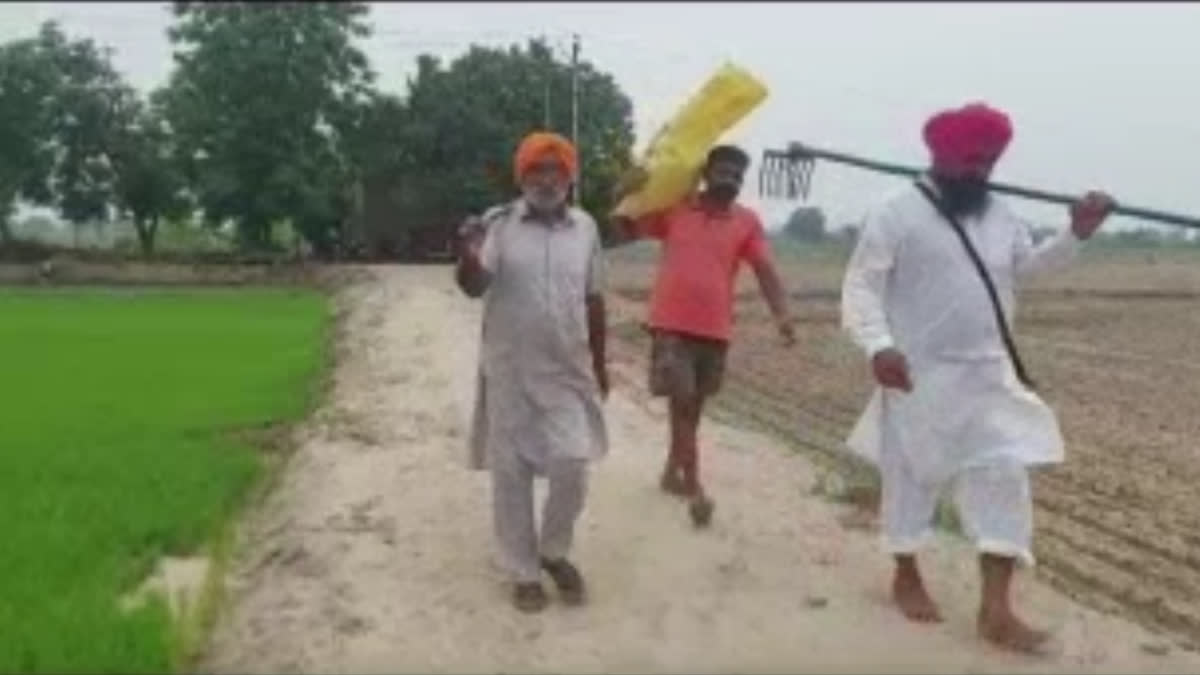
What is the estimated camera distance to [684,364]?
368 inches

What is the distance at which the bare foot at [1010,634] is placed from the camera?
23.0 ft

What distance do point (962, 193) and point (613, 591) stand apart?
2.00 m

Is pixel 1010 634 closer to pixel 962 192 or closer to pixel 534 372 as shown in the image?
pixel 962 192

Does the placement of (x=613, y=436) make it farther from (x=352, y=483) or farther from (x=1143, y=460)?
(x=1143, y=460)

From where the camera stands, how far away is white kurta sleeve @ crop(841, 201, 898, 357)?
7160mm

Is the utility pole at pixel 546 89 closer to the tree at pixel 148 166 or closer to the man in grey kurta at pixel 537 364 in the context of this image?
the tree at pixel 148 166

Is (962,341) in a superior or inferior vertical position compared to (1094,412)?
superior

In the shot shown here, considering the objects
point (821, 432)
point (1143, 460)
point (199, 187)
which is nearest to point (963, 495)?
point (1143, 460)

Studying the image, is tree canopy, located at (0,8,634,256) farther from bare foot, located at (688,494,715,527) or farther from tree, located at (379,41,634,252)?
bare foot, located at (688,494,715,527)

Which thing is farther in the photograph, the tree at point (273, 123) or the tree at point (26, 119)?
the tree at point (26, 119)

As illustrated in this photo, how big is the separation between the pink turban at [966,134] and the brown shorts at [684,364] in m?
2.39

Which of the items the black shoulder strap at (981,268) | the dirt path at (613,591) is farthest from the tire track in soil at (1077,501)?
the black shoulder strap at (981,268)

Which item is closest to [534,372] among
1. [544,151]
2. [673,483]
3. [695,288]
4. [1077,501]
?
[544,151]

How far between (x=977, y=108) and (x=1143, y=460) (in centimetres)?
679
